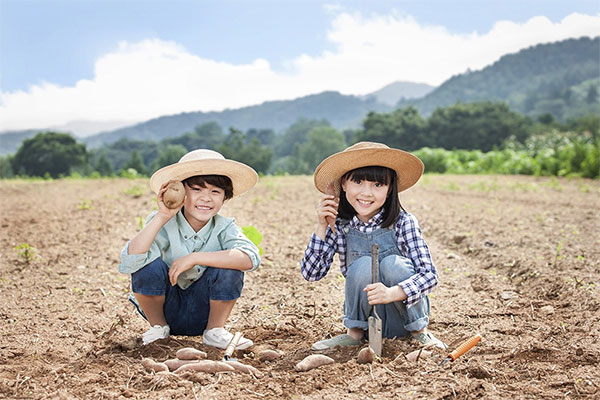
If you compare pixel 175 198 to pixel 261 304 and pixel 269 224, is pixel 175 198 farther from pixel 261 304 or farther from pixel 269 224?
pixel 269 224

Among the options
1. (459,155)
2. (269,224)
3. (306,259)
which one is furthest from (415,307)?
(459,155)

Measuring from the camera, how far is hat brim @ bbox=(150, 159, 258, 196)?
8.43 feet

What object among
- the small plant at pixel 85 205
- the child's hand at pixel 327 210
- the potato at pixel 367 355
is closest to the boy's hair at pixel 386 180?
the child's hand at pixel 327 210

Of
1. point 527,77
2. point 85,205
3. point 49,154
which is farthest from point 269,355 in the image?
point 527,77

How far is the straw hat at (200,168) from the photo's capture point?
257cm

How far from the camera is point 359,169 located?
2621 millimetres

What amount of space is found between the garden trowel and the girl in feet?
0.16

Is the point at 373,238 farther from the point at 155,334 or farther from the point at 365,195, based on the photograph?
the point at 155,334

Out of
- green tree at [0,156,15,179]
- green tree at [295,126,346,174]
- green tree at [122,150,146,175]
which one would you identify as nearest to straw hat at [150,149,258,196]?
green tree at [122,150,146,175]

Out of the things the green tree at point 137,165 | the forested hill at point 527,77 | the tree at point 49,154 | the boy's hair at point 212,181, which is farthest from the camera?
the forested hill at point 527,77

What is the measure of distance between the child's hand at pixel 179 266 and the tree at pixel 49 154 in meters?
38.7

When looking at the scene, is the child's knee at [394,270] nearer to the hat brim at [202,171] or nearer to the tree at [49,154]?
the hat brim at [202,171]

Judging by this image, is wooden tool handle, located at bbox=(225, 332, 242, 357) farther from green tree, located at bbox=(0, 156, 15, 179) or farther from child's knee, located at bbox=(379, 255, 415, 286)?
green tree, located at bbox=(0, 156, 15, 179)

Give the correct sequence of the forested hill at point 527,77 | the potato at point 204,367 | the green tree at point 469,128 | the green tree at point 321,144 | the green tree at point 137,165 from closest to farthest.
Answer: the potato at point 204,367 < the green tree at point 137,165 < the green tree at point 469,128 < the green tree at point 321,144 < the forested hill at point 527,77
